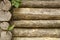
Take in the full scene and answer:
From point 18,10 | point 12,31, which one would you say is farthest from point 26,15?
point 12,31

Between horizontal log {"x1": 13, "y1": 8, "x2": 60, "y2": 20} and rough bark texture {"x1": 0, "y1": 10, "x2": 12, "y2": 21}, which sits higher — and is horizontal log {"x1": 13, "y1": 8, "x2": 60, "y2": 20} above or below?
above

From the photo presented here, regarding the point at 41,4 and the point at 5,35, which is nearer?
the point at 5,35

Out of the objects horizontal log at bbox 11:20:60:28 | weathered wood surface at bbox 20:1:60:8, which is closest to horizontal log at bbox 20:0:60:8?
weathered wood surface at bbox 20:1:60:8

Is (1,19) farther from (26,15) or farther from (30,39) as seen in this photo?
(30,39)

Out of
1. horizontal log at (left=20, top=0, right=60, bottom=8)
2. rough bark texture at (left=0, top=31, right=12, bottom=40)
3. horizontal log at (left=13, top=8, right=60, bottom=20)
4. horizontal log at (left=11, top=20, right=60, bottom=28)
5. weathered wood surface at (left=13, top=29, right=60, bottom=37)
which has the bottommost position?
rough bark texture at (left=0, top=31, right=12, bottom=40)

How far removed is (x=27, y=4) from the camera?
12.1ft

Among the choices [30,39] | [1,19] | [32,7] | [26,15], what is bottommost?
[30,39]

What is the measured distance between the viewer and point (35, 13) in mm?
3645

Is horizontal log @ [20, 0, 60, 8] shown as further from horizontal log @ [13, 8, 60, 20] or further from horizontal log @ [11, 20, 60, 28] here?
horizontal log @ [11, 20, 60, 28]

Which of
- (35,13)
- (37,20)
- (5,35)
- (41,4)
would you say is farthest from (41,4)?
(5,35)

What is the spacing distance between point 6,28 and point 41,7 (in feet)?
3.24

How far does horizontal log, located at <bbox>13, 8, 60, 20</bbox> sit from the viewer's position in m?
3.65

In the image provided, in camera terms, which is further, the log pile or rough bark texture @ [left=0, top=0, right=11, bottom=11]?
the log pile

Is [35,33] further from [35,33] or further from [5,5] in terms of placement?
[5,5]
